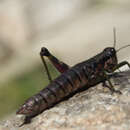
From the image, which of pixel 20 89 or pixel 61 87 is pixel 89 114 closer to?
pixel 61 87

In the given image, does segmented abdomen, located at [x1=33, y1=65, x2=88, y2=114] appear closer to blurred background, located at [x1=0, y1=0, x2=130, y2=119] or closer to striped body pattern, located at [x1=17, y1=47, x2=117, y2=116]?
striped body pattern, located at [x1=17, y1=47, x2=117, y2=116]

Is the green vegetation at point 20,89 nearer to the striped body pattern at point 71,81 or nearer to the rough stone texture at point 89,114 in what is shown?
the striped body pattern at point 71,81

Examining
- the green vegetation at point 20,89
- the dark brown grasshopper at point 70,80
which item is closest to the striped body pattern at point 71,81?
the dark brown grasshopper at point 70,80

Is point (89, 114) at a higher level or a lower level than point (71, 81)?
lower

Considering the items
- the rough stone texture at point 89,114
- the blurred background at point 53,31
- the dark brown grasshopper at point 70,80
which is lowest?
the blurred background at point 53,31

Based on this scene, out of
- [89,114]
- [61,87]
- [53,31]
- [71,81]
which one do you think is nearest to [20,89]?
[53,31]

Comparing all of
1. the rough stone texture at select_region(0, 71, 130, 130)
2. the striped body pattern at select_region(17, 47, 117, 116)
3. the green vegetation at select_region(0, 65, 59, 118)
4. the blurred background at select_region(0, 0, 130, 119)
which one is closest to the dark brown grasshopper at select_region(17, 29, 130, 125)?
the striped body pattern at select_region(17, 47, 117, 116)
